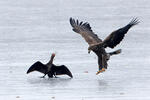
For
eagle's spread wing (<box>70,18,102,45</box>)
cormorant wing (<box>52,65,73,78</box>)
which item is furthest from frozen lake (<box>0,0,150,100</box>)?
eagle's spread wing (<box>70,18,102,45</box>)

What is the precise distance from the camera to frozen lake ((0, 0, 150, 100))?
13078mm

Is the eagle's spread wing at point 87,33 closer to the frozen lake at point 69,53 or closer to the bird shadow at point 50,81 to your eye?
the frozen lake at point 69,53

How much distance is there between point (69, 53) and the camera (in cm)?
1816

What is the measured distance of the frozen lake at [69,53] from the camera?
13.1 metres

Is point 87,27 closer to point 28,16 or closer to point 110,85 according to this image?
point 110,85

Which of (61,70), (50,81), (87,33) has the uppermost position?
(87,33)

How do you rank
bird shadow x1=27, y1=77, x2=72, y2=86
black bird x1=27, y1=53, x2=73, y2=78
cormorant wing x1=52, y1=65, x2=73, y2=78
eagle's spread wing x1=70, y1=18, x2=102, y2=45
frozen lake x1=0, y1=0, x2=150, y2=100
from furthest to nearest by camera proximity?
eagle's spread wing x1=70, y1=18, x2=102, y2=45
black bird x1=27, y1=53, x2=73, y2=78
cormorant wing x1=52, y1=65, x2=73, y2=78
bird shadow x1=27, y1=77, x2=72, y2=86
frozen lake x1=0, y1=0, x2=150, y2=100

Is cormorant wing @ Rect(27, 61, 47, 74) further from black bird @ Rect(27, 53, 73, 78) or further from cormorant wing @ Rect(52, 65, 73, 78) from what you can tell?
cormorant wing @ Rect(52, 65, 73, 78)

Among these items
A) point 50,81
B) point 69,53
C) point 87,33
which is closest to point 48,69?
point 50,81

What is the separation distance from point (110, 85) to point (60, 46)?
6.02 m

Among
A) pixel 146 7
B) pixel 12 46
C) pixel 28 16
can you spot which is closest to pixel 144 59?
pixel 12 46

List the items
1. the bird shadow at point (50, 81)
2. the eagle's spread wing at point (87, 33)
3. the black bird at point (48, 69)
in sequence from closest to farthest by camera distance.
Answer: the bird shadow at point (50, 81)
the black bird at point (48, 69)
the eagle's spread wing at point (87, 33)

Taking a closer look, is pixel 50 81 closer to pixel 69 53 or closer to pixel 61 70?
pixel 61 70

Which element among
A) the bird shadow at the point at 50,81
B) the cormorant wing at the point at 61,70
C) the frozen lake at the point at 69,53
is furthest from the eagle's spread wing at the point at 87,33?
the bird shadow at the point at 50,81
